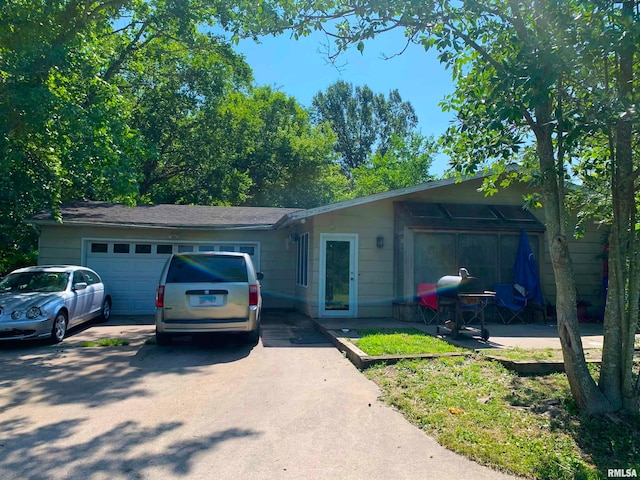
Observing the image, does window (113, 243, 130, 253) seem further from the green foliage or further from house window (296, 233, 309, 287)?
the green foliage

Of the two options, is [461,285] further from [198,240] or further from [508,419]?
[198,240]

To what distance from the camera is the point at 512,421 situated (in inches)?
190

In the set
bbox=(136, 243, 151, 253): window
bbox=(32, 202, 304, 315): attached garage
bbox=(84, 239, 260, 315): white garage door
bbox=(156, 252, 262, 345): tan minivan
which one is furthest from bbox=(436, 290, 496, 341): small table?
bbox=(136, 243, 151, 253): window

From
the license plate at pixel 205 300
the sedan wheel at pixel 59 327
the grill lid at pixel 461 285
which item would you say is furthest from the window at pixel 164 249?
the grill lid at pixel 461 285

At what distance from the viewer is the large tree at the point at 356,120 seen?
44344 mm

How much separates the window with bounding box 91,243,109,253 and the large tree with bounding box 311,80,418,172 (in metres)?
32.3

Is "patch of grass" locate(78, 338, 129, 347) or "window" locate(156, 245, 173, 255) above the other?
"window" locate(156, 245, 173, 255)

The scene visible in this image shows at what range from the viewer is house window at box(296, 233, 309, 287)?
12883 millimetres

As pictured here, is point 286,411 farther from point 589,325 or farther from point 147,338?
point 589,325

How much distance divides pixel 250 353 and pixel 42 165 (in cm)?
822

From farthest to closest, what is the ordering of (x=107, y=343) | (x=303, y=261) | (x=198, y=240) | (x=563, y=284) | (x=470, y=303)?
(x=198, y=240), (x=303, y=261), (x=107, y=343), (x=470, y=303), (x=563, y=284)

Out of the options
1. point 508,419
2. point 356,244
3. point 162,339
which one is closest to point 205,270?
point 162,339

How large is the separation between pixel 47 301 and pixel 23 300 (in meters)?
0.40

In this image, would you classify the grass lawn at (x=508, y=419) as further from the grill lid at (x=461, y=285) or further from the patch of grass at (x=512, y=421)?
the grill lid at (x=461, y=285)
